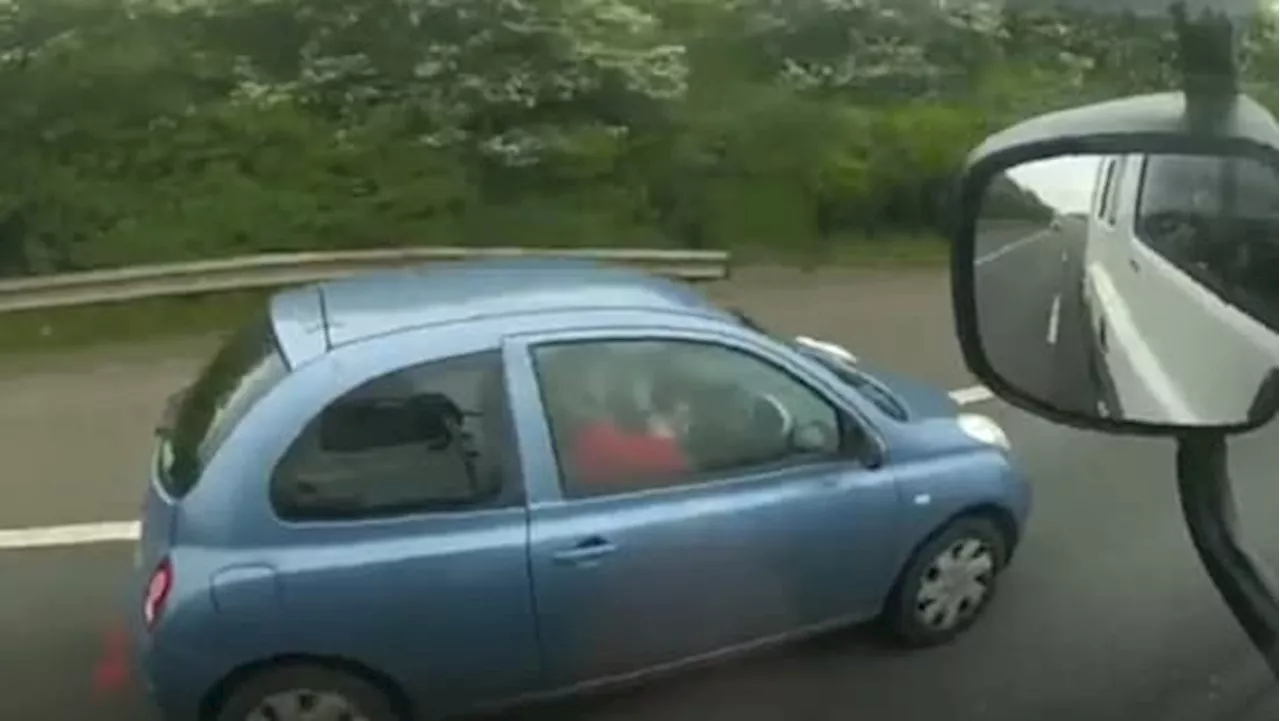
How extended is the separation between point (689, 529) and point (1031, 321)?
0.46 m

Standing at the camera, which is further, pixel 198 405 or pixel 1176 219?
pixel 198 405

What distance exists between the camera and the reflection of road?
3.54ft

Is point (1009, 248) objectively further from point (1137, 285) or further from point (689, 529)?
point (689, 529)

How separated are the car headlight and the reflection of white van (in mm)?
397

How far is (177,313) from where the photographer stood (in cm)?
160

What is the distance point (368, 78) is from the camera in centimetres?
161

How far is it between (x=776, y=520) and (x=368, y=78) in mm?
518

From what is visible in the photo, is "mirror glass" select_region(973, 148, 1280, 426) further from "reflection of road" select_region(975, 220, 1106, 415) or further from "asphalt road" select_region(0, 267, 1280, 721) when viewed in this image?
"asphalt road" select_region(0, 267, 1280, 721)

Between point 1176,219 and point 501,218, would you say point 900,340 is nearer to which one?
point 501,218

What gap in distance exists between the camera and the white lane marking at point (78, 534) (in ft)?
5.14

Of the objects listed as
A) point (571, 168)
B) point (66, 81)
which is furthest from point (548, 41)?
point (66, 81)

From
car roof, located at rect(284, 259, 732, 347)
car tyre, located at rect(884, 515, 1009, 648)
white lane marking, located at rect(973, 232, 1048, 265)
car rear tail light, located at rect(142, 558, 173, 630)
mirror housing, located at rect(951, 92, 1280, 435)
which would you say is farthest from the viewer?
car tyre, located at rect(884, 515, 1009, 648)

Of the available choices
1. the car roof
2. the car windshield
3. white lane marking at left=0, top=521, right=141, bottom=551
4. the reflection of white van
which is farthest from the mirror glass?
white lane marking at left=0, top=521, right=141, bottom=551

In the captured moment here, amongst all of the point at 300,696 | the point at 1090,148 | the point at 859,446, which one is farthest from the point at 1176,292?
the point at 300,696
